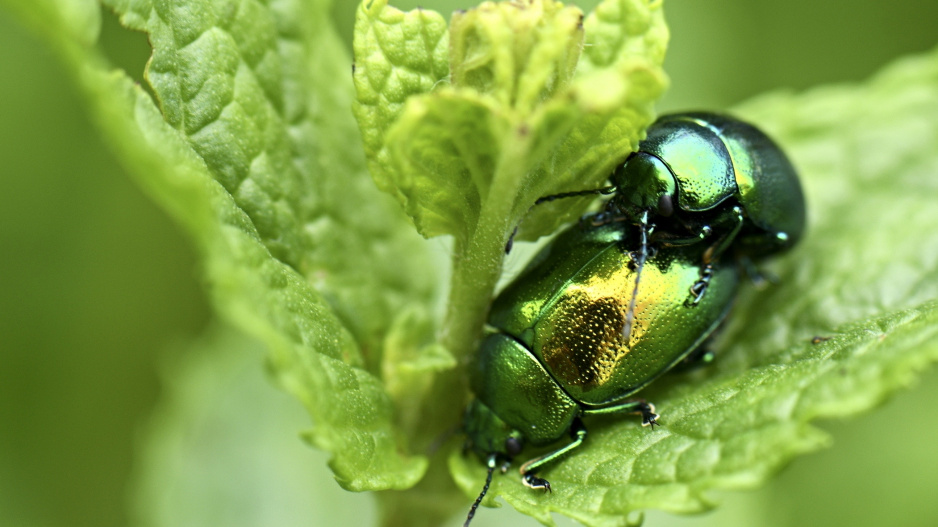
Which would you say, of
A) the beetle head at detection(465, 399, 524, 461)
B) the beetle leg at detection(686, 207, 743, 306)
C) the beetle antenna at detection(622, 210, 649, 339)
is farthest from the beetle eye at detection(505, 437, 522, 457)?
the beetle leg at detection(686, 207, 743, 306)

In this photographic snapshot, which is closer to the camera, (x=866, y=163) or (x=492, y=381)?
(x=492, y=381)

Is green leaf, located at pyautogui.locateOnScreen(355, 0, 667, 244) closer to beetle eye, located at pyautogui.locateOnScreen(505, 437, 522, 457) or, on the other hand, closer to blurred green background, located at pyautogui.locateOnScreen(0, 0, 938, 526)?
beetle eye, located at pyautogui.locateOnScreen(505, 437, 522, 457)

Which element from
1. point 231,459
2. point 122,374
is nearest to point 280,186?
point 231,459

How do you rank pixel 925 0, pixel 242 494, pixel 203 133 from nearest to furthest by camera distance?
pixel 203 133 → pixel 242 494 → pixel 925 0

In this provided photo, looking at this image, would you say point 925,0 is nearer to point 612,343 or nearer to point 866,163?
point 866,163

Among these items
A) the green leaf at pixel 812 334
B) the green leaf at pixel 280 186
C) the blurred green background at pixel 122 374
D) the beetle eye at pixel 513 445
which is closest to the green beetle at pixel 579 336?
the beetle eye at pixel 513 445

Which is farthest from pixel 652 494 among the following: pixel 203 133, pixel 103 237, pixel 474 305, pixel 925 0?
pixel 925 0

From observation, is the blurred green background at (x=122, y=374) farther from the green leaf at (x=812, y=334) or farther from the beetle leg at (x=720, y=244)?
the beetle leg at (x=720, y=244)
